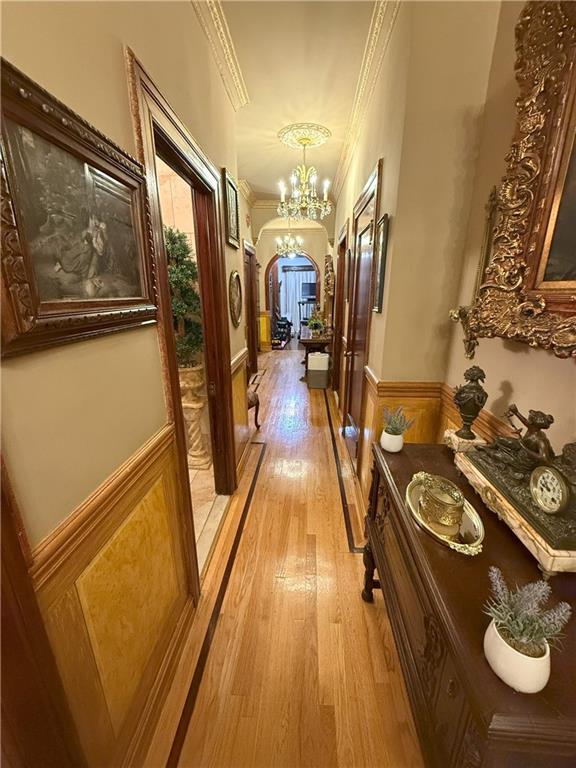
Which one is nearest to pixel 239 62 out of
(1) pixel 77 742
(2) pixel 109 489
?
(2) pixel 109 489

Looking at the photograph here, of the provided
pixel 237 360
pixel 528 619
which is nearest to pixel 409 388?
pixel 528 619

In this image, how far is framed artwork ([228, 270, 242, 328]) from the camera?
97.3 inches

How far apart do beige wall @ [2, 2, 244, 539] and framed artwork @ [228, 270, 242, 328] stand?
129cm

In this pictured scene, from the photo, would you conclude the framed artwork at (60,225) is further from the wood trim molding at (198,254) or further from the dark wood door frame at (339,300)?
the dark wood door frame at (339,300)

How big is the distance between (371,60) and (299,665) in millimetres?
3481

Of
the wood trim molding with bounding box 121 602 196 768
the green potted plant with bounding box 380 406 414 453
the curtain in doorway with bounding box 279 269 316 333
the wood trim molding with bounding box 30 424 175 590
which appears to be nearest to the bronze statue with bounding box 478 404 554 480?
the green potted plant with bounding box 380 406 414 453

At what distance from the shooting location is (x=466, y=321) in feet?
4.49

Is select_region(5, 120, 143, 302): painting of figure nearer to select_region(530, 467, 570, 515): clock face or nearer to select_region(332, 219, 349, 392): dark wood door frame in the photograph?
select_region(530, 467, 570, 515): clock face

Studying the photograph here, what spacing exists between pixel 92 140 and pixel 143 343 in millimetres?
567

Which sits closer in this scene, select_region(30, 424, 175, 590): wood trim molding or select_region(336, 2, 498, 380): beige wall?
select_region(30, 424, 175, 590): wood trim molding

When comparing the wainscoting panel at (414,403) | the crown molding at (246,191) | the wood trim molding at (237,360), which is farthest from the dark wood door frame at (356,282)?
the crown molding at (246,191)

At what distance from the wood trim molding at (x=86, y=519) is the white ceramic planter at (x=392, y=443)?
0.96m

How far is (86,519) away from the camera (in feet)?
2.59

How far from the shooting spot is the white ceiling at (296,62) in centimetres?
165
